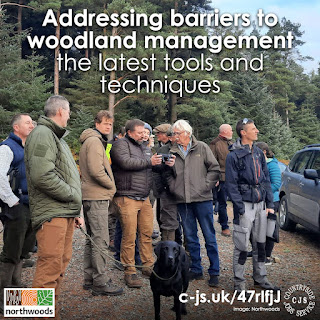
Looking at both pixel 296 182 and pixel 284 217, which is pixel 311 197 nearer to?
pixel 296 182

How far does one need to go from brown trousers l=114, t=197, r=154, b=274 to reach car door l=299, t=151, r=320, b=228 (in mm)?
3259

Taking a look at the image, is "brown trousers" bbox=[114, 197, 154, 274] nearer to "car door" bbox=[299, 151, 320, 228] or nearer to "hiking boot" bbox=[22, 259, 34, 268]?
"hiking boot" bbox=[22, 259, 34, 268]

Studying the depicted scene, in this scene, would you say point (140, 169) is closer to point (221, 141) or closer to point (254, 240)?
point (254, 240)

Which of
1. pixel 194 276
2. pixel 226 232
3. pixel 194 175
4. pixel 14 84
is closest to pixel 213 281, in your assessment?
pixel 194 276

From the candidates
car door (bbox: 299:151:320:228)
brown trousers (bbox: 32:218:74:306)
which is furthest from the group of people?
car door (bbox: 299:151:320:228)

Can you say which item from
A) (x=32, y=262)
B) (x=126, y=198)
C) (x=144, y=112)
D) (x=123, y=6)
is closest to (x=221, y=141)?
(x=126, y=198)

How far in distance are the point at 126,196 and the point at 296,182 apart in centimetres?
438

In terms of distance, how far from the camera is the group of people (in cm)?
373

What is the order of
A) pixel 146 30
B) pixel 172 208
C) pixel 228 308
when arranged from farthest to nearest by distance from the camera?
1. pixel 146 30
2. pixel 172 208
3. pixel 228 308

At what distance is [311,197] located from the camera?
728 cm

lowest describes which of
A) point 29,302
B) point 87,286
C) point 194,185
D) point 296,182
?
point 87,286

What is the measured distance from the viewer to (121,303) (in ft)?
15.3

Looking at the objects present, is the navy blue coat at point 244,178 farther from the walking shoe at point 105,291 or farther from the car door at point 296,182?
the car door at point 296,182

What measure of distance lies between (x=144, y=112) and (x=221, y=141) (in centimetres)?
2234
